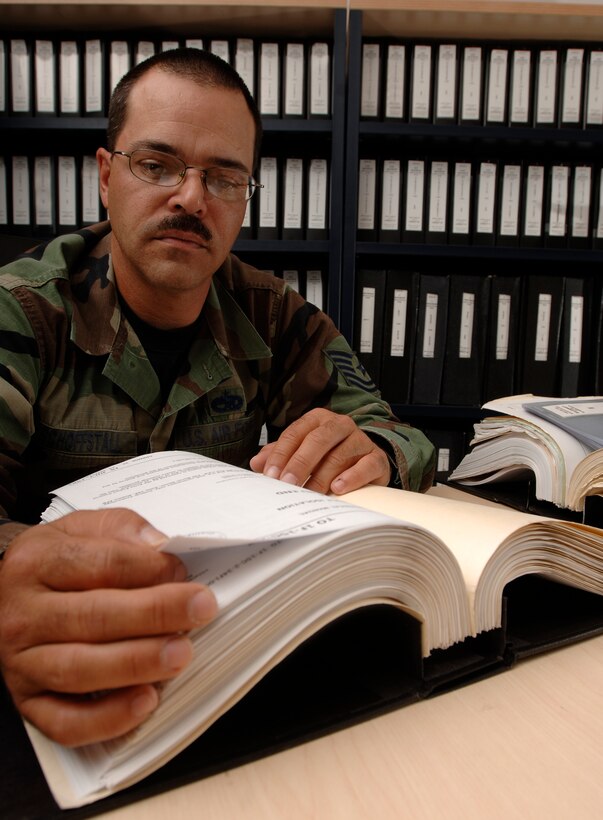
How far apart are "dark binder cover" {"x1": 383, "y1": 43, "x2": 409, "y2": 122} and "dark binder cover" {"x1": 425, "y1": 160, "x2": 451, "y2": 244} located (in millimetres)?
175

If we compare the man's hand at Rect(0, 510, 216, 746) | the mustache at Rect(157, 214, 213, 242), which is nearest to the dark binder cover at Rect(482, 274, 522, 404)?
the mustache at Rect(157, 214, 213, 242)

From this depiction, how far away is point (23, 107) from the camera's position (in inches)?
67.0

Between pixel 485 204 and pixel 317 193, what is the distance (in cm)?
50

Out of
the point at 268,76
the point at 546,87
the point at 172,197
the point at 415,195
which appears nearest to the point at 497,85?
the point at 546,87

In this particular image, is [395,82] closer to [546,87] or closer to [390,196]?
[390,196]

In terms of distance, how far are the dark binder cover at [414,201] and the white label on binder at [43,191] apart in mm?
1032

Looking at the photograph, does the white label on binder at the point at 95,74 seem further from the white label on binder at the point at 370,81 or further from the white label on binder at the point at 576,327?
the white label on binder at the point at 576,327

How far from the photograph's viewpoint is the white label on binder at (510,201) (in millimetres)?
1780

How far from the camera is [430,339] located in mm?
1819

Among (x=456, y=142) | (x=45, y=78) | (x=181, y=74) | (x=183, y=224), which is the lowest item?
(x=183, y=224)

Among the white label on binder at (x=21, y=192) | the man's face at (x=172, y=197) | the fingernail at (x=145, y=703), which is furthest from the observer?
the white label on binder at (x=21, y=192)

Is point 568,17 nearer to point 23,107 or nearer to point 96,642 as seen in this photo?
point 23,107

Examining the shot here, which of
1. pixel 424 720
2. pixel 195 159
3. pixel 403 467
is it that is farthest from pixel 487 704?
pixel 195 159

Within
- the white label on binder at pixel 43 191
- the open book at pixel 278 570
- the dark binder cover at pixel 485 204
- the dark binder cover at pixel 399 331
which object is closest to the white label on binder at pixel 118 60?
the white label on binder at pixel 43 191
